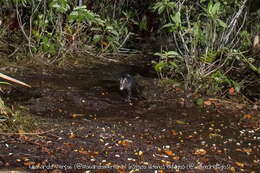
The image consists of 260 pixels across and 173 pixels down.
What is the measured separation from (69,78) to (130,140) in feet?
6.58

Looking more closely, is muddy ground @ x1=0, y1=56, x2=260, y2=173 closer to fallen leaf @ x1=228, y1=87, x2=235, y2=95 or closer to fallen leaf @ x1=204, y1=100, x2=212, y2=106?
fallen leaf @ x1=204, y1=100, x2=212, y2=106

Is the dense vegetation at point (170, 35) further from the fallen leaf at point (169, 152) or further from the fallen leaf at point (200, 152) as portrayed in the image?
the fallen leaf at point (169, 152)

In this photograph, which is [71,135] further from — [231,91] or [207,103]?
[231,91]

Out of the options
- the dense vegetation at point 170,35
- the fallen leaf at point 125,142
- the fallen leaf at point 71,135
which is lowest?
the fallen leaf at point 125,142

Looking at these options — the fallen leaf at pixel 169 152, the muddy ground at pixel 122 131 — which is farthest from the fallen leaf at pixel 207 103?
the fallen leaf at pixel 169 152

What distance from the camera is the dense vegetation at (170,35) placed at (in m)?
5.00

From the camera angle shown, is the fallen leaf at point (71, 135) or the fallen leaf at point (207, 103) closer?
the fallen leaf at point (71, 135)

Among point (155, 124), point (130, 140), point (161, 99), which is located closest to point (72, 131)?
point (130, 140)

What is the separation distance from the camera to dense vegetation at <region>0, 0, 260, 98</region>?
500cm

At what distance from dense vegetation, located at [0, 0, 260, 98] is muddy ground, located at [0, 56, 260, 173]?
391 millimetres

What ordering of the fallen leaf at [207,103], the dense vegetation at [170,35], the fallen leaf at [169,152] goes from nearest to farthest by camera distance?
1. the fallen leaf at [169,152]
2. the fallen leaf at [207,103]
3. the dense vegetation at [170,35]

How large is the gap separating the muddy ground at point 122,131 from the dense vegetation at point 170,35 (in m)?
0.39

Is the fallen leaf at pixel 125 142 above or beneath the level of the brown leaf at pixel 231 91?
beneath

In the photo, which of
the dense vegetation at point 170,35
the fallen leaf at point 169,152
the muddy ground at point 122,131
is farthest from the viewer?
the dense vegetation at point 170,35
